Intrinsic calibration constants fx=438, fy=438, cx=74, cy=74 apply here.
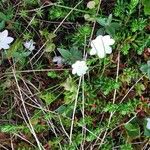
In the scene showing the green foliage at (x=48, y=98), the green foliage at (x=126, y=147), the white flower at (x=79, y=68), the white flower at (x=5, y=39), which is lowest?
the green foliage at (x=126, y=147)

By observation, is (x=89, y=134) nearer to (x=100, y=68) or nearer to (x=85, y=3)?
(x=100, y=68)

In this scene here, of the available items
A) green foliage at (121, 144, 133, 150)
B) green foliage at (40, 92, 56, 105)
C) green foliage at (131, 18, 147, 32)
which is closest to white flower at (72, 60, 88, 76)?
green foliage at (40, 92, 56, 105)

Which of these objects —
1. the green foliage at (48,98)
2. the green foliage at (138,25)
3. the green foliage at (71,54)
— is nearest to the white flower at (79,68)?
the green foliage at (71,54)

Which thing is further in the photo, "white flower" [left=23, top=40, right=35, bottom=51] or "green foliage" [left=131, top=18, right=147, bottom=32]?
"white flower" [left=23, top=40, right=35, bottom=51]

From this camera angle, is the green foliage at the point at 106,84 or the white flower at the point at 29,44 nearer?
the green foliage at the point at 106,84

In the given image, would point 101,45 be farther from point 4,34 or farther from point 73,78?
point 4,34

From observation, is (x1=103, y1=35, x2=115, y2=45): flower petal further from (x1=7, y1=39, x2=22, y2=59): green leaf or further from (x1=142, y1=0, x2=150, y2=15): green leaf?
(x1=7, y1=39, x2=22, y2=59): green leaf

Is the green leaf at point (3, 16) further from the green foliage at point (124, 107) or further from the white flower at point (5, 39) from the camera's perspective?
the green foliage at point (124, 107)
